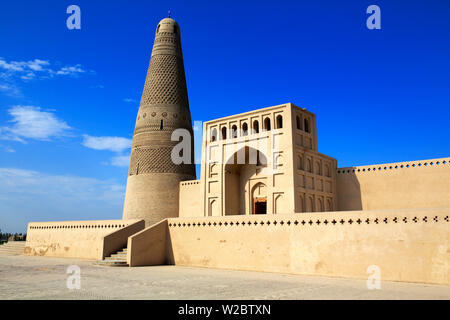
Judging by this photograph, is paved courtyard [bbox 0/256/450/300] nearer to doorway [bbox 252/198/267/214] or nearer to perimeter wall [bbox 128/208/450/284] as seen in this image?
perimeter wall [bbox 128/208/450/284]

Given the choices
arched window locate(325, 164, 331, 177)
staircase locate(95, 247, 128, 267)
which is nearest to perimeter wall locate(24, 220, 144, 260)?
staircase locate(95, 247, 128, 267)

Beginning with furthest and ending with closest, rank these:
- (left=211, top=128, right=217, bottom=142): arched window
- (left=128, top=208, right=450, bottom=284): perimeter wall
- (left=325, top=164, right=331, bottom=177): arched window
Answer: (left=211, top=128, right=217, bottom=142): arched window → (left=325, top=164, right=331, bottom=177): arched window → (left=128, top=208, right=450, bottom=284): perimeter wall

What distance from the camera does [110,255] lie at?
12.1 m

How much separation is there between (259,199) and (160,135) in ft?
21.7

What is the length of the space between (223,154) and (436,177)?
771cm

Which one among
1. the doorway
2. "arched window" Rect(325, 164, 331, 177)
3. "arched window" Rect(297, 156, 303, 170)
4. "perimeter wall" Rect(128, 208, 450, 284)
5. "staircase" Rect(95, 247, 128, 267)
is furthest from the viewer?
"arched window" Rect(325, 164, 331, 177)

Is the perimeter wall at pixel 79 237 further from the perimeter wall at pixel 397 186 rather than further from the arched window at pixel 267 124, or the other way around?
the perimeter wall at pixel 397 186

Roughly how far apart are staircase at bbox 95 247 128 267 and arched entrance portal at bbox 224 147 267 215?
455 centimetres

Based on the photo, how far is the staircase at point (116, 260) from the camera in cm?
1047

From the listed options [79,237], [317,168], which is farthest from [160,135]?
[317,168]

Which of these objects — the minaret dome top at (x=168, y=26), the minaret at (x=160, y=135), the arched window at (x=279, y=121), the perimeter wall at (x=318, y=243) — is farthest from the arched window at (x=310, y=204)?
the minaret dome top at (x=168, y=26)

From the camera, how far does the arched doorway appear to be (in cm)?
1515
